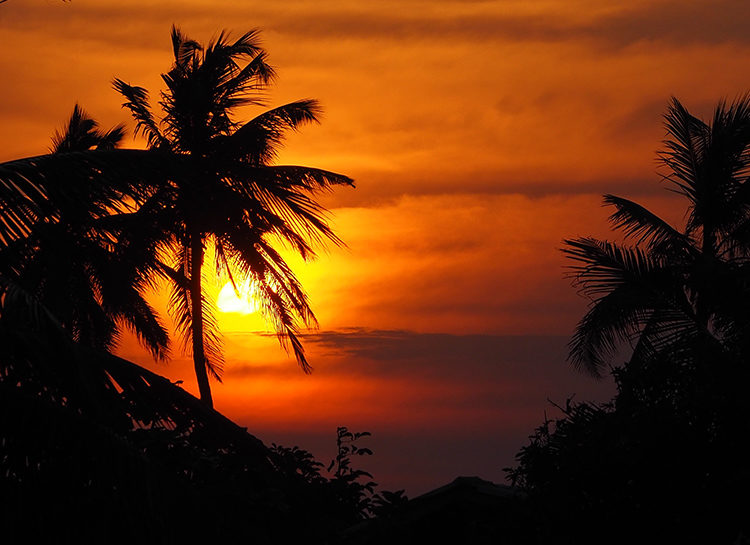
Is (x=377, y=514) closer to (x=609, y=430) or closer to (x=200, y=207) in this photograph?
Answer: (x=609, y=430)

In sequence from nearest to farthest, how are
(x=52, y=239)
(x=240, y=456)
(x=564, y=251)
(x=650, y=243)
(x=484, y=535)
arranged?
(x=52, y=239) < (x=240, y=456) < (x=484, y=535) < (x=564, y=251) < (x=650, y=243)

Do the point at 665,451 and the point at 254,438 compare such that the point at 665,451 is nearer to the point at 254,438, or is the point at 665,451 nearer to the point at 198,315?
the point at 254,438

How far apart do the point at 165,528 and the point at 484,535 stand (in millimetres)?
4889

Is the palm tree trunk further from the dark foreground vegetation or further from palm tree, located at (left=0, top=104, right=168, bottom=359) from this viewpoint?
palm tree, located at (left=0, top=104, right=168, bottom=359)

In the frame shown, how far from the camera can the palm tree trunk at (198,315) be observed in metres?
22.2

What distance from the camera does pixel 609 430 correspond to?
32.8 ft

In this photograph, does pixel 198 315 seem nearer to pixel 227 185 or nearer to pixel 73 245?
pixel 227 185

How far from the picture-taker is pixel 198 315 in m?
22.7

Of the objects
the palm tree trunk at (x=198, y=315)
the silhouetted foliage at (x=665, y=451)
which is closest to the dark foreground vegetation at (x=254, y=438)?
the silhouetted foliage at (x=665, y=451)

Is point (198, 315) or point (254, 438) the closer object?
point (254, 438)

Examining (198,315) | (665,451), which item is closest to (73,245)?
(665,451)

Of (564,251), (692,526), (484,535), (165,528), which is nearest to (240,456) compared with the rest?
(165,528)

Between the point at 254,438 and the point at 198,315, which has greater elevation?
the point at 198,315

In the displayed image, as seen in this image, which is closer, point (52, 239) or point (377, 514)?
point (52, 239)
